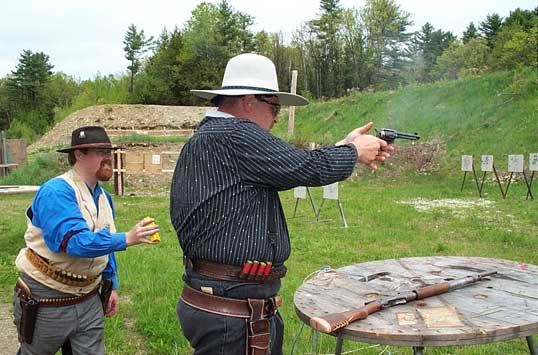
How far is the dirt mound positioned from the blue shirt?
33.6 metres

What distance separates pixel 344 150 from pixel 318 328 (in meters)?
0.71

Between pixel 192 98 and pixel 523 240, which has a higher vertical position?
pixel 192 98

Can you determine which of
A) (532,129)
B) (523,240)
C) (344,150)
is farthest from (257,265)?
(532,129)

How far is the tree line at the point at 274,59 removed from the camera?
152ft

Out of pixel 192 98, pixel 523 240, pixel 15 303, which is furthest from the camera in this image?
pixel 192 98

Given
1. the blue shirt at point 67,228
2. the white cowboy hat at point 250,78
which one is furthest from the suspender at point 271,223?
the blue shirt at point 67,228

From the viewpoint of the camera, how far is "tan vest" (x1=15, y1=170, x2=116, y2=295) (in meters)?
2.76

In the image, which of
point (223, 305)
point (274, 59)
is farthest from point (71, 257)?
point (274, 59)

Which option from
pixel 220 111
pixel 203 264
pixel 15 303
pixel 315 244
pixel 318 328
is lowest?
pixel 315 244

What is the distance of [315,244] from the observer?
8117mm

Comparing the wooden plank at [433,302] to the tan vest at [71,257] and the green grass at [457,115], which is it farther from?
the green grass at [457,115]

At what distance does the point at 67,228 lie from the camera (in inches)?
102

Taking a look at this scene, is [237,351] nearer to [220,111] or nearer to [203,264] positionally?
[203,264]

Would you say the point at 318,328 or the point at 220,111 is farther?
the point at 220,111
